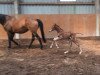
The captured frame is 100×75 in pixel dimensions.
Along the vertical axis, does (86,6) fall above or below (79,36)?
above

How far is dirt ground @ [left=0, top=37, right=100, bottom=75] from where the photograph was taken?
941cm

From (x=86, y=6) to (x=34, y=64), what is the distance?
28.6ft

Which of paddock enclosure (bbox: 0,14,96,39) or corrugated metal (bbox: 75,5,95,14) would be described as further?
corrugated metal (bbox: 75,5,95,14)

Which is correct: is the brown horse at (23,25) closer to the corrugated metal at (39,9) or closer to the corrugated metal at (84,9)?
the corrugated metal at (39,9)

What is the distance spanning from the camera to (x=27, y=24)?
13.1 meters

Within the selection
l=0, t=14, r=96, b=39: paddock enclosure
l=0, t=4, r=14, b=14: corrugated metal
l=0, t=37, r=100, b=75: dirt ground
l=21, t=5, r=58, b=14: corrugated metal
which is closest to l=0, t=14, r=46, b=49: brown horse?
l=0, t=37, r=100, b=75: dirt ground

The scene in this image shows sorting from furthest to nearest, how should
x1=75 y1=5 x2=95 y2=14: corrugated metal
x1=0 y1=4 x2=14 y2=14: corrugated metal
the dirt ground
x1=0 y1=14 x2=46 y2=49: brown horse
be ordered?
x1=75 y1=5 x2=95 y2=14: corrugated metal < x1=0 y1=4 x2=14 y2=14: corrugated metal < x1=0 y1=14 x2=46 y2=49: brown horse < the dirt ground

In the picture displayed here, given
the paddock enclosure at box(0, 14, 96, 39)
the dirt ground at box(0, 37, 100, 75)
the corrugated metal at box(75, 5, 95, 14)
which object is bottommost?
the dirt ground at box(0, 37, 100, 75)

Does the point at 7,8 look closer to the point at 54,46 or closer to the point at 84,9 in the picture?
the point at 84,9

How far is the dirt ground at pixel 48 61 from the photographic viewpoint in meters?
9.41

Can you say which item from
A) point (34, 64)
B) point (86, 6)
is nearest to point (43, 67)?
Answer: point (34, 64)

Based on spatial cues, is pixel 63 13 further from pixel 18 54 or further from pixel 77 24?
pixel 18 54

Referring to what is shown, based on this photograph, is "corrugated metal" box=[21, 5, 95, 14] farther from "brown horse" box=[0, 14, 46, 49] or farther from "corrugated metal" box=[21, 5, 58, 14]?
"brown horse" box=[0, 14, 46, 49]

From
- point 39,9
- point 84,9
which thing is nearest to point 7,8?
point 39,9
